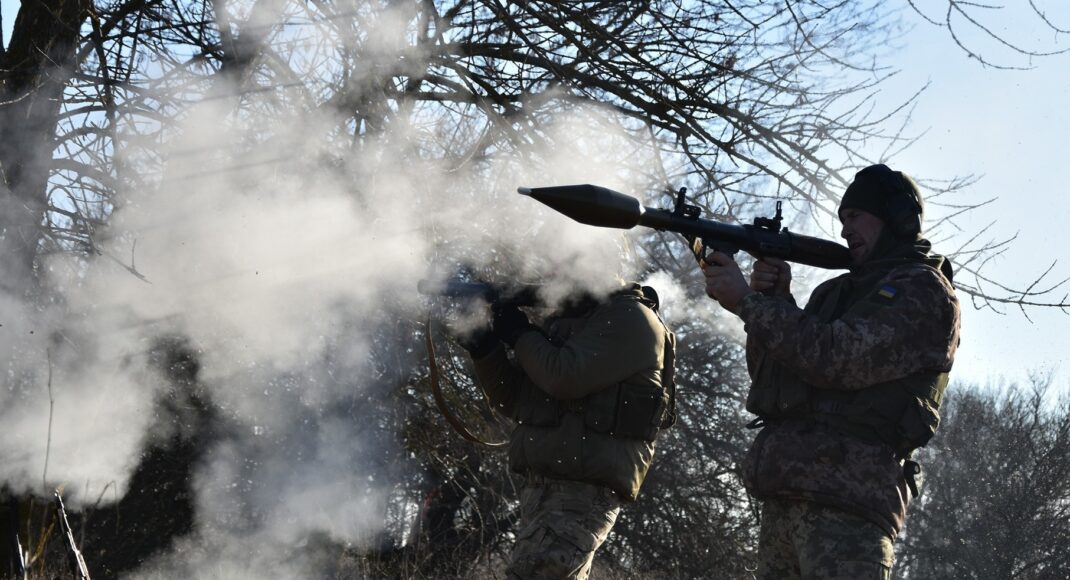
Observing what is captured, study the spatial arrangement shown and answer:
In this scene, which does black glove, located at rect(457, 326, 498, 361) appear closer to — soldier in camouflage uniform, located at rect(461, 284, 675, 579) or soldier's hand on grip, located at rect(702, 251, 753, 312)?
soldier in camouflage uniform, located at rect(461, 284, 675, 579)

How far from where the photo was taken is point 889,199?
312cm

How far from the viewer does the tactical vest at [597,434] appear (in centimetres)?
342

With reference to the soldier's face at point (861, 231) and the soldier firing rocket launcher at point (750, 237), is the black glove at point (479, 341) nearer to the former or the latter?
the soldier firing rocket launcher at point (750, 237)

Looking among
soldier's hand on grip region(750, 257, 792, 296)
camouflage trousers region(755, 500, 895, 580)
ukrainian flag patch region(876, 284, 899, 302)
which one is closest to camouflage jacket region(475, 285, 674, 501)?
soldier's hand on grip region(750, 257, 792, 296)

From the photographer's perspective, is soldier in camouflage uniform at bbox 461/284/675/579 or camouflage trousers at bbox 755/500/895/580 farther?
soldier in camouflage uniform at bbox 461/284/675/579

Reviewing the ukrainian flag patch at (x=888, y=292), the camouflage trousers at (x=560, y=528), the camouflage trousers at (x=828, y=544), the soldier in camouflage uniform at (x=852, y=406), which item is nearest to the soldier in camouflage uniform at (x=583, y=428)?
the camouflage trousers at (x=560, y=528)

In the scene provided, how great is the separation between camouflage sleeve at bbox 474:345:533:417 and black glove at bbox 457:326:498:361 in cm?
2

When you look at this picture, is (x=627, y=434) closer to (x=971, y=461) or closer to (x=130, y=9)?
(x=130, y=9)

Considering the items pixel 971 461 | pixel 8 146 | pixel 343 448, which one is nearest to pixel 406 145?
pixel 8 146

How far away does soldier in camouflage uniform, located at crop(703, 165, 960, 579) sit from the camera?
2791 mm

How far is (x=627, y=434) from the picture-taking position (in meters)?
3.50

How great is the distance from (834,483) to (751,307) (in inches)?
22.9

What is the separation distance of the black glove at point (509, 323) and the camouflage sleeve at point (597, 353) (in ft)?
0.30

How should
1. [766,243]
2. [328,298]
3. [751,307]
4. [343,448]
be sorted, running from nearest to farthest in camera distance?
[751,307]
[766,243]
[328,298]
[343,448]
